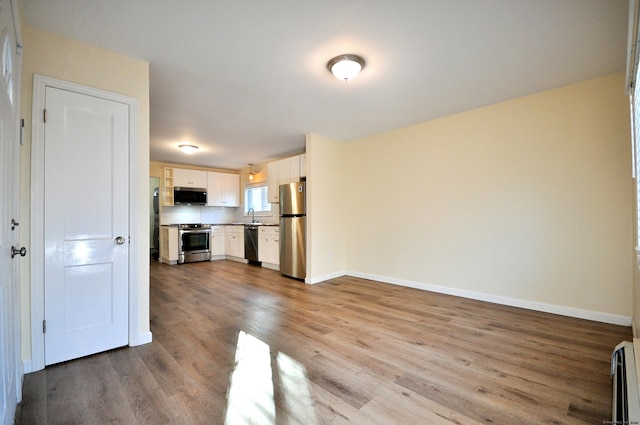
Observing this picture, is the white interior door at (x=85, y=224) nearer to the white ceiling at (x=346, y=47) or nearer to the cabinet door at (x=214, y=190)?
the white ceiling at (x=346, y=47)

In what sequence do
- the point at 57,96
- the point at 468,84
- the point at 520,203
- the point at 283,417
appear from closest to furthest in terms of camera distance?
1. the point at 283,417
2. the point at 57,96
3. the point at 468,84
4. the point at 520,203

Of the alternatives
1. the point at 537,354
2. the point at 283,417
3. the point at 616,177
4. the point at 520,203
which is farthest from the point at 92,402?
the point at 616,177

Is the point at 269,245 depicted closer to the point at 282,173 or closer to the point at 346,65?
the point at 282,173

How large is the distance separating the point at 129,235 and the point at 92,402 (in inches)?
45.9

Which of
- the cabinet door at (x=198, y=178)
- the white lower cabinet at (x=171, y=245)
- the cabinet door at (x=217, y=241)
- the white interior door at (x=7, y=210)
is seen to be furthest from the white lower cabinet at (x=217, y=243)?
the white interior door at (x=7, y=210)

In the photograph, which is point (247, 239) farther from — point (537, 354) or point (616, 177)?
point (616, 177)

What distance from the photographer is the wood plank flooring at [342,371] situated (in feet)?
4.89

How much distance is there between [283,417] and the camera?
4.79 ft

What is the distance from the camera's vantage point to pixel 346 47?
7.24 ft

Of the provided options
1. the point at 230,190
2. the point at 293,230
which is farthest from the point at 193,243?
the point at 293,230

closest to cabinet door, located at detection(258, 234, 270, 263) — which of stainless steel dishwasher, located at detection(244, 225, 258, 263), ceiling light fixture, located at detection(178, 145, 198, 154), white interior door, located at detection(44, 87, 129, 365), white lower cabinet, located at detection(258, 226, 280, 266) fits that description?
white lower cabinet, located at detection(258, 226, 280, 266)

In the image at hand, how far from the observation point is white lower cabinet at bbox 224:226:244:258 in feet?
21.5

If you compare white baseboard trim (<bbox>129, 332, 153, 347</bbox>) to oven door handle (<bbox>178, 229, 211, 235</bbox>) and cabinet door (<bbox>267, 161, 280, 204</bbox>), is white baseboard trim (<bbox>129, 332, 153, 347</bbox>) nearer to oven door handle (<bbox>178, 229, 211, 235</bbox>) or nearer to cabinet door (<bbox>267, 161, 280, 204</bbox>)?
cabinet door (<bbox>267, 161, 280, 204</bbox>)

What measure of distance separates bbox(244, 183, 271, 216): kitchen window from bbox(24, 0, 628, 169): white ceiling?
343cm
